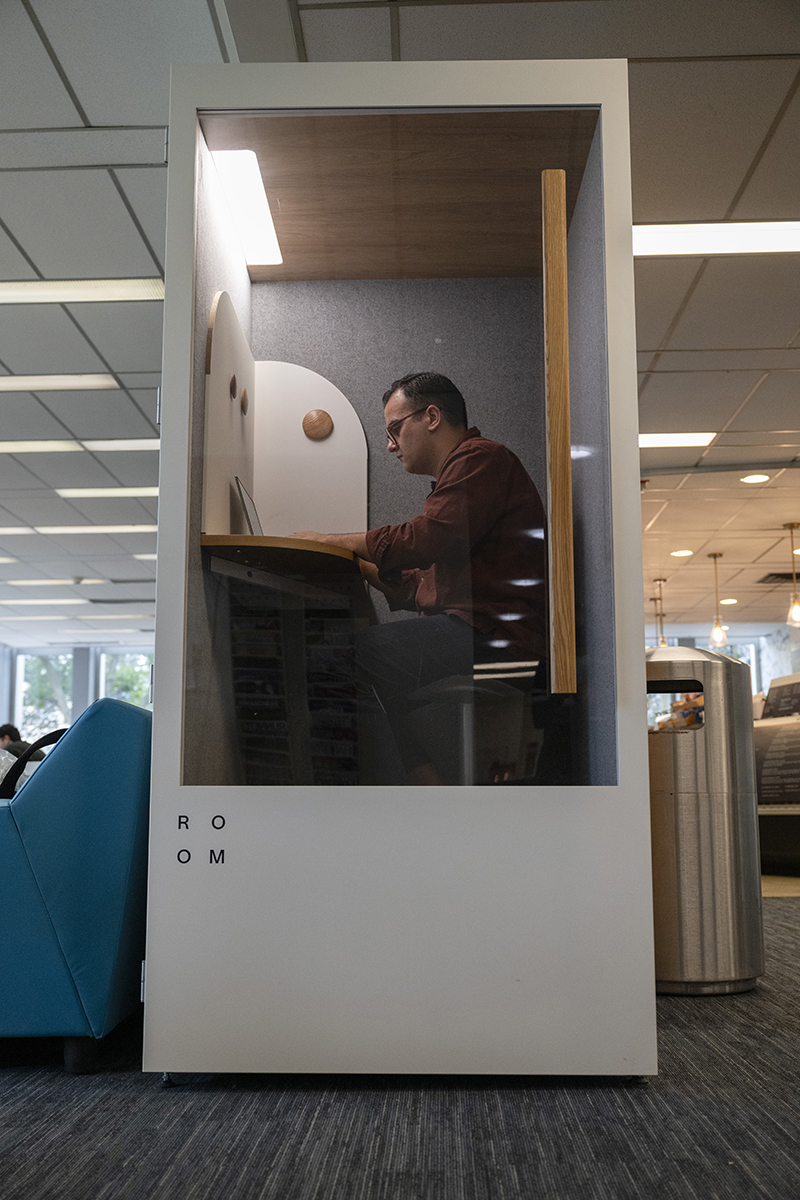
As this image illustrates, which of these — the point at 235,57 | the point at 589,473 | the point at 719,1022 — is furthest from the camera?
the point at 235,57

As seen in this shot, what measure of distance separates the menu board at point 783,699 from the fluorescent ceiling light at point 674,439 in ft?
6.41

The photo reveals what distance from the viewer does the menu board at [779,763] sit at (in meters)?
4.89

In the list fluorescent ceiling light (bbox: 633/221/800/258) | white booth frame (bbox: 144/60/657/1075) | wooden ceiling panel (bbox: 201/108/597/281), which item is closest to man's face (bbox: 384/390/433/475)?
wooden ceiling panel (bbox: 201/108/597/281)

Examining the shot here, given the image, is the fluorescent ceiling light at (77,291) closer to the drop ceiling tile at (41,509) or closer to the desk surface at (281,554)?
the desk surface at (281,554)

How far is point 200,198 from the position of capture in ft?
5.87

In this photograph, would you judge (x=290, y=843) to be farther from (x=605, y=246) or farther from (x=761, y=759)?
(x=761, y=759)

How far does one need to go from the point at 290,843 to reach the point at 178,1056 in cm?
39

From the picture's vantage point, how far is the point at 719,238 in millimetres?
4254

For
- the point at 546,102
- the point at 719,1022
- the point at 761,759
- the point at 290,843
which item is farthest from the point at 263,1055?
the point at 761,759

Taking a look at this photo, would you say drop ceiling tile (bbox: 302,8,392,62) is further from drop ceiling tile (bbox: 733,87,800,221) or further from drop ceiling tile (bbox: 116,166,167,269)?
drop ceiling tile (bbox: 733,87,800,221)

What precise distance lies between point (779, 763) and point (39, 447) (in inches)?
225

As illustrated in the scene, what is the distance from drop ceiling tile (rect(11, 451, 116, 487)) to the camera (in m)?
7.37

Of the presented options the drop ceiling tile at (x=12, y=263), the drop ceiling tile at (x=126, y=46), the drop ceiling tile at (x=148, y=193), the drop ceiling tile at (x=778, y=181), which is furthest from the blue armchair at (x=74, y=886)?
the drop ceiling tile at (x=12, y=263)

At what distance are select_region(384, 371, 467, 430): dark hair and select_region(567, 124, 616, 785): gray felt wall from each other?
0.21 metres
